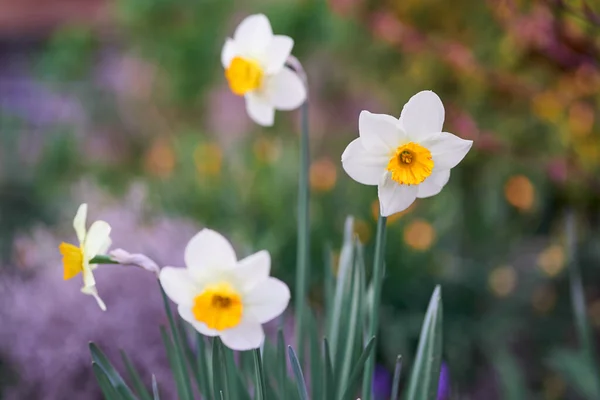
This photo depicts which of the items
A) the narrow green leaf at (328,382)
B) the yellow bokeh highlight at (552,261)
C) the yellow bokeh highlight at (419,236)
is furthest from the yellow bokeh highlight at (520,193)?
the narrow green leaf at (328,382)

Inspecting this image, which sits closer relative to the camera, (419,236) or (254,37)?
(254,37)

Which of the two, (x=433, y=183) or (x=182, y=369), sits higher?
(x=433, y=183)

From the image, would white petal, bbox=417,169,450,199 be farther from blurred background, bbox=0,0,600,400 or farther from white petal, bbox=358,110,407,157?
blurred background, bbox=0,0,600,400

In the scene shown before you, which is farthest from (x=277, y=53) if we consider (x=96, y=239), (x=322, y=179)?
(x=322, y=179)

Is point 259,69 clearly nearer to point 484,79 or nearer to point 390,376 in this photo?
point 390,376

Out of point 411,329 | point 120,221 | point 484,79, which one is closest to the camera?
point 120,221

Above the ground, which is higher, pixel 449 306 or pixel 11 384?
pixel 449 306

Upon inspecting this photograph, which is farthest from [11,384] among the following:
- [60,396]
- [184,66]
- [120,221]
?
[184,66]

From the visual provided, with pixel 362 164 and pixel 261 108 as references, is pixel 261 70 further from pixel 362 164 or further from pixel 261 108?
pixel 362 164
